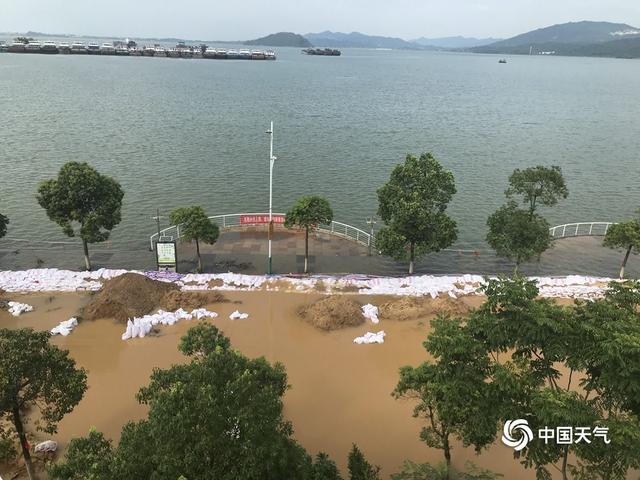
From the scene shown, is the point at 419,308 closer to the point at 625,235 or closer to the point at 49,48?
the point at 625,235

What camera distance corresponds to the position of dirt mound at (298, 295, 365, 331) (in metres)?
20.3

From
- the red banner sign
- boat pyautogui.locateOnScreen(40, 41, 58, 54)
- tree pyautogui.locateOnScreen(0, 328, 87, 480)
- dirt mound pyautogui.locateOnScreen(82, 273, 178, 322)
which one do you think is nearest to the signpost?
dirt mound pyautogui.locateOnScreen(82, 273, 178, 322)

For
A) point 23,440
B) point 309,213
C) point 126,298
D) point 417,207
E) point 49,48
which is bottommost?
point 126,298

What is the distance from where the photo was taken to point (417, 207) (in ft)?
75.6

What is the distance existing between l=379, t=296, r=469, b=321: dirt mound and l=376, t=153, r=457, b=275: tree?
327 cm

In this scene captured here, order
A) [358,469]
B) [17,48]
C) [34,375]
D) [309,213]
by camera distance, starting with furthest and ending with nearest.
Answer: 1. [17,48]
2. [309,213]
3. [358,469]
4. [34,375]

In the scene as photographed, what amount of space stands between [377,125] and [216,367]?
6700cm

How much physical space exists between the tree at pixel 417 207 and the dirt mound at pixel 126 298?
11518mm

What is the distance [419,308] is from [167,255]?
44.1 ft

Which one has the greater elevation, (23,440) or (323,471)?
(323,471)

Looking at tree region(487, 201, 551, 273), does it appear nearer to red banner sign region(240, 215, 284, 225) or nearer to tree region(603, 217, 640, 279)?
tree region(603, 217, 640, 279)

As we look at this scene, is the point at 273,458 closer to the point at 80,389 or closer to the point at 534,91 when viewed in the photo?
the point at 80,389

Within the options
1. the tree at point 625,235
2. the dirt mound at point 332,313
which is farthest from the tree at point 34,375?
the tree at point 625,235

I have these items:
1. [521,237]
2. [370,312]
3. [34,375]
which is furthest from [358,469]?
[521,237]
